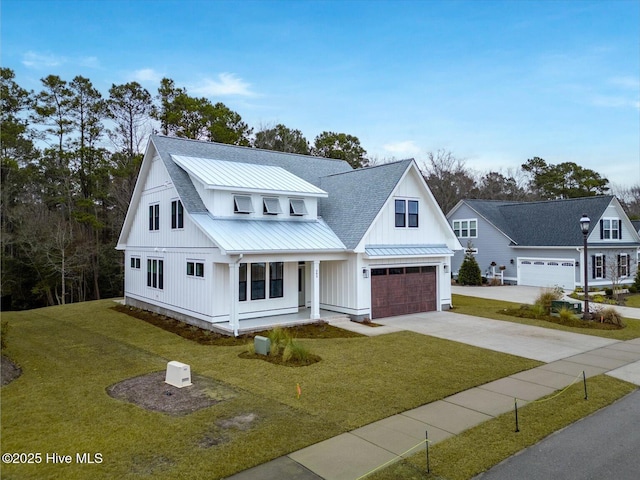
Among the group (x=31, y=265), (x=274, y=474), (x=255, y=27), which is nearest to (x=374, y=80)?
(x=255, y=27)

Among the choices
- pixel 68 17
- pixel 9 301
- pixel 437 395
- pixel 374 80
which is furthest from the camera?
pixel 9 301

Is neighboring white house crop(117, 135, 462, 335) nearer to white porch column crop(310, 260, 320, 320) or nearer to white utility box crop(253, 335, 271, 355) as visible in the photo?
white porch column crop(310, 260, 320, 320)

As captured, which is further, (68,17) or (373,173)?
(373,173)

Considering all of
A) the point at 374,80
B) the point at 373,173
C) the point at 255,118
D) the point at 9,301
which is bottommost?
the point at 9,301

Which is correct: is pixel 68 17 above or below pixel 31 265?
above

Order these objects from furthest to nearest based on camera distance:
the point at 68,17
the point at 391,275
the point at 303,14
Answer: the point at 391,275 < the point at 303,14 < the point at 68,17

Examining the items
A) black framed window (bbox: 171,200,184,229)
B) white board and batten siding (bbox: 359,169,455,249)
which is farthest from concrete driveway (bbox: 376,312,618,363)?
black framed window (bbox: 171,200,184,229)

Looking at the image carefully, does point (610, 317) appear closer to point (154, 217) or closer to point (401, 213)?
point (401, 213)

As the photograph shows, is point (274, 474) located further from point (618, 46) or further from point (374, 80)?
point (374, 80)
